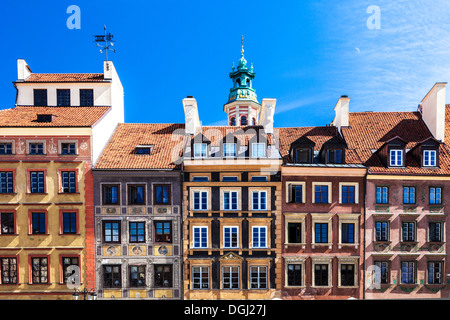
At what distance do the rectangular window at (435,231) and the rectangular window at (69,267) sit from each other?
26301 millimetres

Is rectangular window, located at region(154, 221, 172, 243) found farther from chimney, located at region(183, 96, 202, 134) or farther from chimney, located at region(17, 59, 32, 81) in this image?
chimney, located at region(17, 59, 32, 81)

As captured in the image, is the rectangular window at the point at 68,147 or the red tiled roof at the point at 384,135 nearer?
the rectangular window at the point at 68,147

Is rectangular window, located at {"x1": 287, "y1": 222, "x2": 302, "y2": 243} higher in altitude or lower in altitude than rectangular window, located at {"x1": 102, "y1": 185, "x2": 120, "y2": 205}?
lower

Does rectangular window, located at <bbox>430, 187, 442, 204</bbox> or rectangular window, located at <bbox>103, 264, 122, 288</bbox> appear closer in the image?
rectangular window, located at <bbox>103, 264, 122, 288</bbox>

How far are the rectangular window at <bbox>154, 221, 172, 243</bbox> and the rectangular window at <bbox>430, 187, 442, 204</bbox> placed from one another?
19791 mm

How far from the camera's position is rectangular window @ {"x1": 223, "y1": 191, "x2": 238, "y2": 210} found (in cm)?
2175

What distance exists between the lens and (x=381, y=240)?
21.7 meters

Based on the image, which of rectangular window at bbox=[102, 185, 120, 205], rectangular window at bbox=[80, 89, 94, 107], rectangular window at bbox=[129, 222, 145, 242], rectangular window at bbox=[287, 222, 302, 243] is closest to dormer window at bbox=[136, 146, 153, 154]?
rectangular window at bbox=[102, 185, 120, 205]

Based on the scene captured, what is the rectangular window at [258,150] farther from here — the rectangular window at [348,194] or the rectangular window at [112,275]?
the rectangular window at [112,275]

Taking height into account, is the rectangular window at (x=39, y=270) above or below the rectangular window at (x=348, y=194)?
below

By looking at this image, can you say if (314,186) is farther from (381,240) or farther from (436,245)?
(436,245)

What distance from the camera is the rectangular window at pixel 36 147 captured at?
70.2ft

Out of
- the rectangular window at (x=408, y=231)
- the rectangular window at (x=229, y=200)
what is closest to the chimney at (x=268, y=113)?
the rectangular window at (x=229, y=200)
